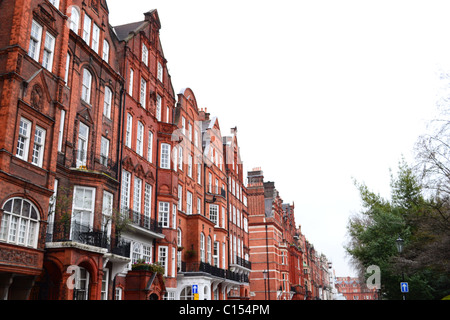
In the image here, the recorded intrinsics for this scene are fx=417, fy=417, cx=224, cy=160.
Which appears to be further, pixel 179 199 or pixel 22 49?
pixel 179 199

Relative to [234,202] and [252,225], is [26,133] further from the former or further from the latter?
[252,225]

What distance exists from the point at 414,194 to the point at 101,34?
3038 centimetres

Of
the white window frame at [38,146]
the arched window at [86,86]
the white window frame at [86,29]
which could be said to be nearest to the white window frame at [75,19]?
the white window frame at [86,29]

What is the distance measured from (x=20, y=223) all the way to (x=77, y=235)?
387 cm

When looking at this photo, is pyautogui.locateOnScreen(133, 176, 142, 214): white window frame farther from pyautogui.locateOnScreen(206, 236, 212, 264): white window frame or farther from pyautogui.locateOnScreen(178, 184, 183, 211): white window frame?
pyautogui.locateOnScreen(206, 236, 212, 264): white window frame

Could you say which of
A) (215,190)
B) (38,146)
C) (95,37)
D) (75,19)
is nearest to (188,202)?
(215,190)

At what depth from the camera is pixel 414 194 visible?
38.7 meters

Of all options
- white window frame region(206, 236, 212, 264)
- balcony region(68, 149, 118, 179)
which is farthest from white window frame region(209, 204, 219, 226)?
balcony region(68, 149, 118, 179)

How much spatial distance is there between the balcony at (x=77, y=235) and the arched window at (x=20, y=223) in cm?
155

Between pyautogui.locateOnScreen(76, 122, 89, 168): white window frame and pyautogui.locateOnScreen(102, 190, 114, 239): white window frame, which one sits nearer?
pyautogui.locateOnScreen(102, 190, 114, 239): white window frame

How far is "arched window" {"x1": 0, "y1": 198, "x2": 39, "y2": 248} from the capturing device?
15.6m

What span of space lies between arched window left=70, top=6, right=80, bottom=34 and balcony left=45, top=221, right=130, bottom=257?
34.9ft
